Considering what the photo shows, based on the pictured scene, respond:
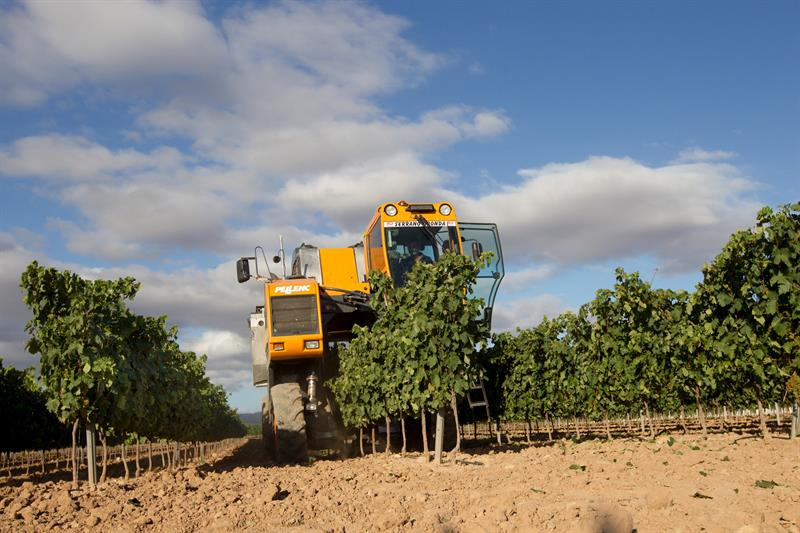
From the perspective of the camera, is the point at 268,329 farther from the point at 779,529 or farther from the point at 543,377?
the point at 779,529

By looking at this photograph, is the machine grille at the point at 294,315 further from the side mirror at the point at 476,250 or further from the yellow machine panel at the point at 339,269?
the side mirror at the point at 476,250

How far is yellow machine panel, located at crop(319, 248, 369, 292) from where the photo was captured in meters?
16.8

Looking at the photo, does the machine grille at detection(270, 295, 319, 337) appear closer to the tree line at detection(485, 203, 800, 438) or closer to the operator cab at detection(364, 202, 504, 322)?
the operator cab at detection(364, 202, 504, 322)

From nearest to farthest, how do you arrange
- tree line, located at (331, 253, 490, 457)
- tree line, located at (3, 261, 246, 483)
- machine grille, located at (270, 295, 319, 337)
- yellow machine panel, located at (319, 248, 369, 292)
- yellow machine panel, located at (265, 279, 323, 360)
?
tree line, located at (3, 261, 246, 483), tree line, located at (331, 253, 490, 457), yellow machine panel, located at (265, 279, 323, 360), machine grille, located at (270, 295, 319, 337), yellow machine panel, located at (319, 248, 369, 292)

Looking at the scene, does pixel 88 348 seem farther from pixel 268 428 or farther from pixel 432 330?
pixel 268 428

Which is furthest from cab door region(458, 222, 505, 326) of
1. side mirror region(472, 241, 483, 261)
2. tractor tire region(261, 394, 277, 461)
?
tractor tire region(261, 394, 277, 461)

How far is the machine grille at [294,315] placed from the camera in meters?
14.9

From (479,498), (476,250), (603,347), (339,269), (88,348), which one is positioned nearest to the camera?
(479,498)

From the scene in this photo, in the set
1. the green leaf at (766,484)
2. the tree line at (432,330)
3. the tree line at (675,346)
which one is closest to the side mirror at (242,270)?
the tree line at (432,330)

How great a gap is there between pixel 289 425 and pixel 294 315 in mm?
2331

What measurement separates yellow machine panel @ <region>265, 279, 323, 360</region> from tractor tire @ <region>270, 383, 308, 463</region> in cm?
84

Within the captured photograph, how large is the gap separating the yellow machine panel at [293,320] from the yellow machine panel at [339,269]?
63.6 inches

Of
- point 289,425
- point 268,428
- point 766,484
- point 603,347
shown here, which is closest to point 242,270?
point 289,425

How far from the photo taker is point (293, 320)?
589 inches
